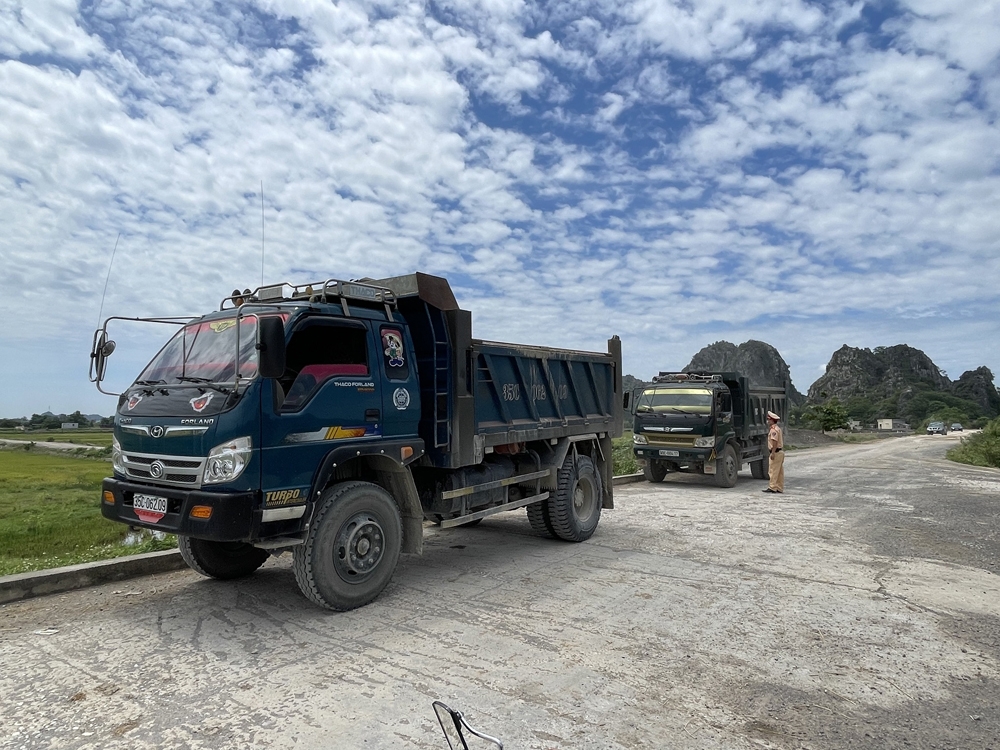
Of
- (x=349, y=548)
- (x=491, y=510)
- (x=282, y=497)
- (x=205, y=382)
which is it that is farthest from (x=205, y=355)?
(x=491, y=510)

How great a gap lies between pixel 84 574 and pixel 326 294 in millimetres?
3389

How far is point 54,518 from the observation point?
36.0 ft

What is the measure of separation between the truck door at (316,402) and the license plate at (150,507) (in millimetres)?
792

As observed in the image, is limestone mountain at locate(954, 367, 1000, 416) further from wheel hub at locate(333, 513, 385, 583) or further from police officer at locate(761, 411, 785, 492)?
wheel hub at locate(333, 513, 385, 583)

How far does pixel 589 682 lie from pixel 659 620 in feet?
4.36

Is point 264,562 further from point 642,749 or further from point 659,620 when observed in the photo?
point 642,749

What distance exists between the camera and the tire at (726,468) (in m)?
14.0

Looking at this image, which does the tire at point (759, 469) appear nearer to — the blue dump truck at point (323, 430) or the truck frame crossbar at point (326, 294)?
the blue dump truck at point (323, 430)

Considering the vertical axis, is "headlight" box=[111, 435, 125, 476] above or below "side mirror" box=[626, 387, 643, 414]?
below

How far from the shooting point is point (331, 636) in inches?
182

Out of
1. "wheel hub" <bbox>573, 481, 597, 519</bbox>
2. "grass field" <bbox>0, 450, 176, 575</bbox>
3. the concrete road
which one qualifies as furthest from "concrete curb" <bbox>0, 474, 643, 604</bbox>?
"wheel hub" <bbox>573, 481, 597, 519</bbox>

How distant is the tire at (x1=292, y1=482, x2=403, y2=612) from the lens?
4.86 metres

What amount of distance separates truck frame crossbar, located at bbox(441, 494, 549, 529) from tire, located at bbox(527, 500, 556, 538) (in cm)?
18

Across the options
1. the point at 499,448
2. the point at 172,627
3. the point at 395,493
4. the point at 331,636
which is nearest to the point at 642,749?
the point at 331,636
